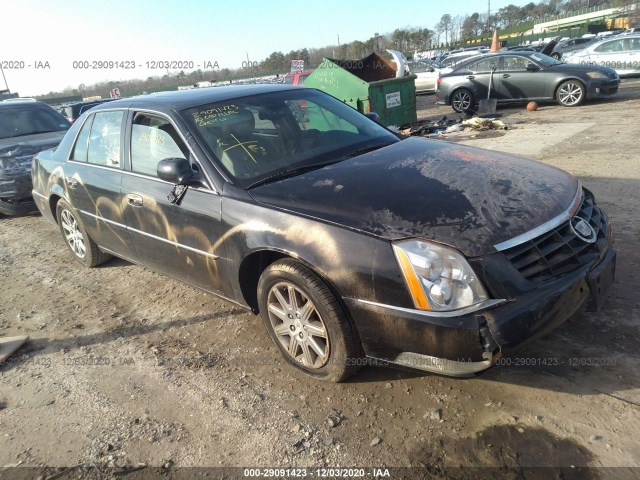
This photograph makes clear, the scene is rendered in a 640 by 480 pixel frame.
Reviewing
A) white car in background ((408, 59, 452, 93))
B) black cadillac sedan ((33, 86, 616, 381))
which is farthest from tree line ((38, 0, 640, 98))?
black cadillac sedan ((33, 86, 616, 381))

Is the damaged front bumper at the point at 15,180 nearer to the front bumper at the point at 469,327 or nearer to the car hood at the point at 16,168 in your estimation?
the car hood at the point at 16,168

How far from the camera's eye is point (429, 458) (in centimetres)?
218

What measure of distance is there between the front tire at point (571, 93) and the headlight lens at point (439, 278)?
37.9ft

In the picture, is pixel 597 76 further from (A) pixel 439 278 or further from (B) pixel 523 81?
(A) pixel 439 278

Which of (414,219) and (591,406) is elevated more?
(414,219)

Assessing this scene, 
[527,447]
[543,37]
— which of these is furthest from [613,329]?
[543,37]

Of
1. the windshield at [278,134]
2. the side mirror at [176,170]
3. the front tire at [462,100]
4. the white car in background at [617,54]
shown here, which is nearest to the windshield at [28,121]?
the windshield at [278,134]

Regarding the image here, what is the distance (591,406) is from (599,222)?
107 cm

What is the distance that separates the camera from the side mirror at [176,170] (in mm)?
2934

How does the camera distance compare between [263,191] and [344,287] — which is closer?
[344,287]

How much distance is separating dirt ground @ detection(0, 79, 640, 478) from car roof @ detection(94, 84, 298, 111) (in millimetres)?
1637

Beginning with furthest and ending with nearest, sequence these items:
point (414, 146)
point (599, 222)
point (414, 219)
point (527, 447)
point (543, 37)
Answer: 1. point (543, 37)
2. point (414, 146)
3. point (599, 222)
4. point (414, 219)
5. point (527, 447)

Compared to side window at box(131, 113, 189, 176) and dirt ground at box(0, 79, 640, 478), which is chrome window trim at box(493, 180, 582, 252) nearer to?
dirt ground at box(0, 79, 640, 478)

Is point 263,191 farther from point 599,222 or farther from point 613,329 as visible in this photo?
point 613,329
